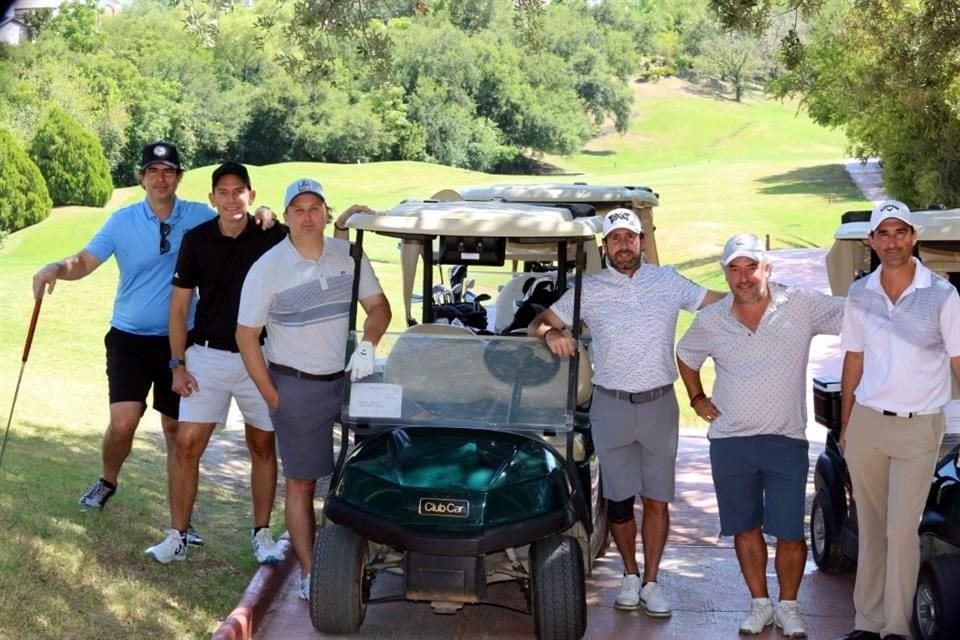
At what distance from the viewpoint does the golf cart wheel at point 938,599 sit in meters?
5.00

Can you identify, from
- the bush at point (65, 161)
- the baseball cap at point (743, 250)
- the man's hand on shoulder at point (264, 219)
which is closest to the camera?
the baseball cap at point (743, 250)

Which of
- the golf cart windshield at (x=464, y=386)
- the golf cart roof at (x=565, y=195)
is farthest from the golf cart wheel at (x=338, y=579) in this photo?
the golf cart roof at (x=565, y=195)

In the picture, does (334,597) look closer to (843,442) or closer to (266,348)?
(266,348)

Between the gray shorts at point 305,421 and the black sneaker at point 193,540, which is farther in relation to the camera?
the black sneaker at point 193,540

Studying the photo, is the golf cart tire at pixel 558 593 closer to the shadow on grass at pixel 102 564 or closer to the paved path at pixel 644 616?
the paved path at pixel 644 616

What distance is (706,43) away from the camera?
10706 cm

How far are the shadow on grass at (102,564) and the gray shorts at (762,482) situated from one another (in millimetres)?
2191

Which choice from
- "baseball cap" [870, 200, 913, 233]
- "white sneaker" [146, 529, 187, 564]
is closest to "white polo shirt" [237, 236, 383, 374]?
"white sneaker" [146, 529, 187, 564]

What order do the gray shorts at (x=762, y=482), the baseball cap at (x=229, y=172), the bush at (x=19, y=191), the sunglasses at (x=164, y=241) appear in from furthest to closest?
the bush at (x=19, y=191)
the sunglasses at (x=164, y=241)
the baseball cap at (x=229, y=172)
the gray shorts at (x=762, y=482)

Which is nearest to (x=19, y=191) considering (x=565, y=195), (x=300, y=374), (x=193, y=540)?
(x=565, y=195)

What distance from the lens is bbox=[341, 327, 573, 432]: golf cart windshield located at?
586 centimetres

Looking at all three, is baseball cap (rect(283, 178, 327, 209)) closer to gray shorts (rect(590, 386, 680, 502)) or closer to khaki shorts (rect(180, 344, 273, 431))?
khaki shorts (rect(180, 344, 273, 431))

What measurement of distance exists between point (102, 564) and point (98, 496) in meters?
0.79

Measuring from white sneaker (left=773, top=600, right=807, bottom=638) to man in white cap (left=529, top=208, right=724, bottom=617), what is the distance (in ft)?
2.16
